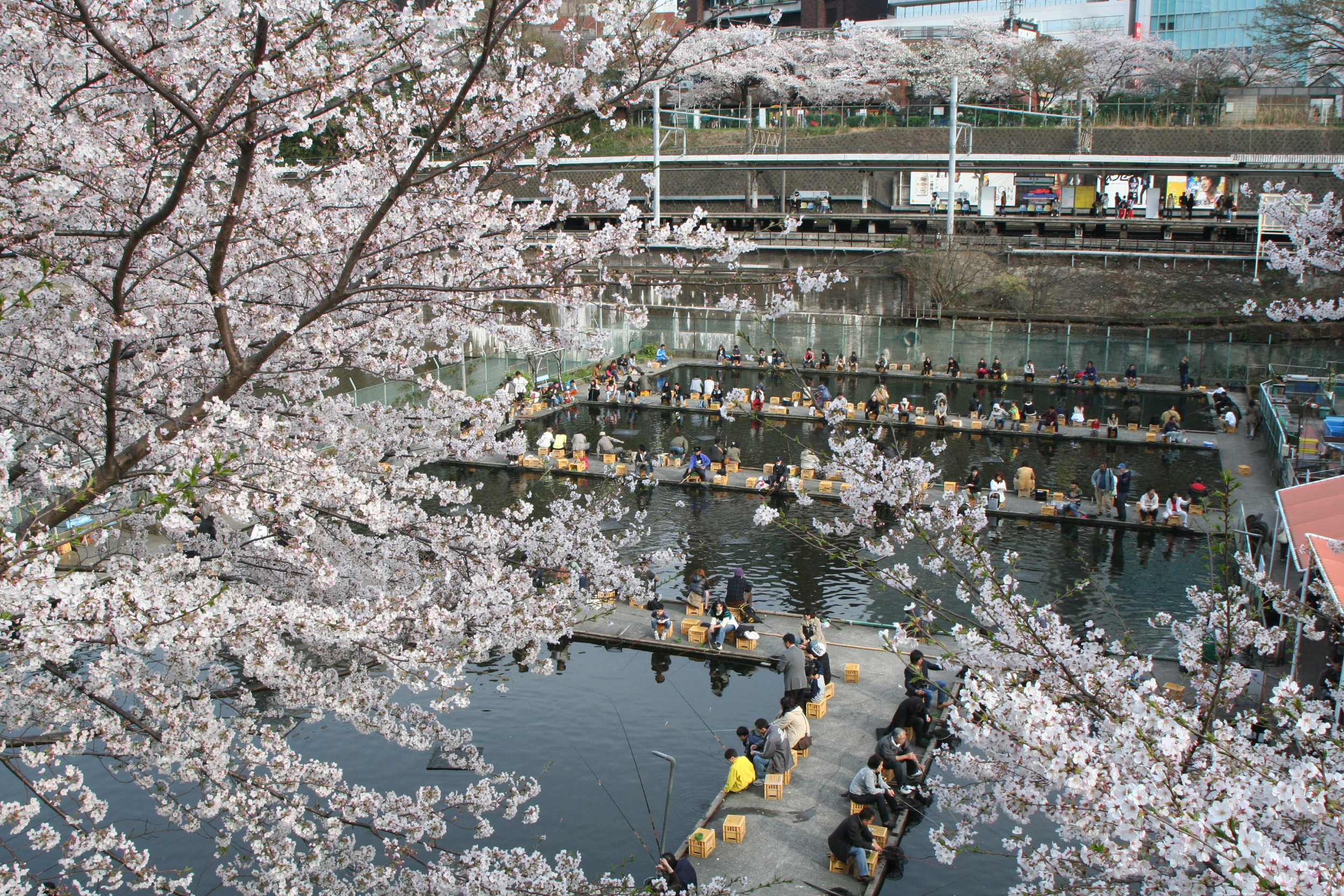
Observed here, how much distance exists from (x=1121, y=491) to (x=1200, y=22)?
2528 inches

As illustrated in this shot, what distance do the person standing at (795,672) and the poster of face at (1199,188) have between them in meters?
42.6

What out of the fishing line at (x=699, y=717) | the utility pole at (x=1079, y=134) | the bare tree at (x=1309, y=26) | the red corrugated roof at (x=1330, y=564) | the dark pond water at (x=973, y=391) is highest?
the bare tree at (x=1309, y=26)

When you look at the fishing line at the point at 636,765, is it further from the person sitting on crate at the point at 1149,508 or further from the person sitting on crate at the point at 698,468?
the person sitting on crate at the point at 1149,508

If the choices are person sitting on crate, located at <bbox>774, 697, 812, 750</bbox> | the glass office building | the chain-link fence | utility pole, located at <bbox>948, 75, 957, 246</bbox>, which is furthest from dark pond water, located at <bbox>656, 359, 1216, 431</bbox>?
the glass office building

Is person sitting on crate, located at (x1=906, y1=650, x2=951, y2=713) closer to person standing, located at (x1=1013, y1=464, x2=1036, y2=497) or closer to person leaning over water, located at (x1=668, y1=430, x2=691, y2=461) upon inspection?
person standing, located at (x1=1013, y1=464, x2=1036, y2=497)

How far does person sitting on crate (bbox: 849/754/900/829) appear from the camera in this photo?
9.16m

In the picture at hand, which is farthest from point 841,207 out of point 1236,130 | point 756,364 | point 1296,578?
point 1296,578

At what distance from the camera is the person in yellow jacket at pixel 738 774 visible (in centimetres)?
966

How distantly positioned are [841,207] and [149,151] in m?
50.1

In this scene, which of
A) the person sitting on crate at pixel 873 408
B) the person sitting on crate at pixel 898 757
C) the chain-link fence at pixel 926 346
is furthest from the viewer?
the chain-link fence at pixel 926 346

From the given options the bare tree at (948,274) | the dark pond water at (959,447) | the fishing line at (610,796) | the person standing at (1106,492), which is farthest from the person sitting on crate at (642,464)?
the bare tree at (948,274)

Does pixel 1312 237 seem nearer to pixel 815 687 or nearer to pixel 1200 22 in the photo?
pixel 815 687

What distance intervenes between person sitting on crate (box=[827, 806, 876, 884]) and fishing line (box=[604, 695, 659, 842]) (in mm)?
1555

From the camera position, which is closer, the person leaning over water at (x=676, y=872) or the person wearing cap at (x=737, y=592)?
the person leaning over water at (x=676, y=872)
